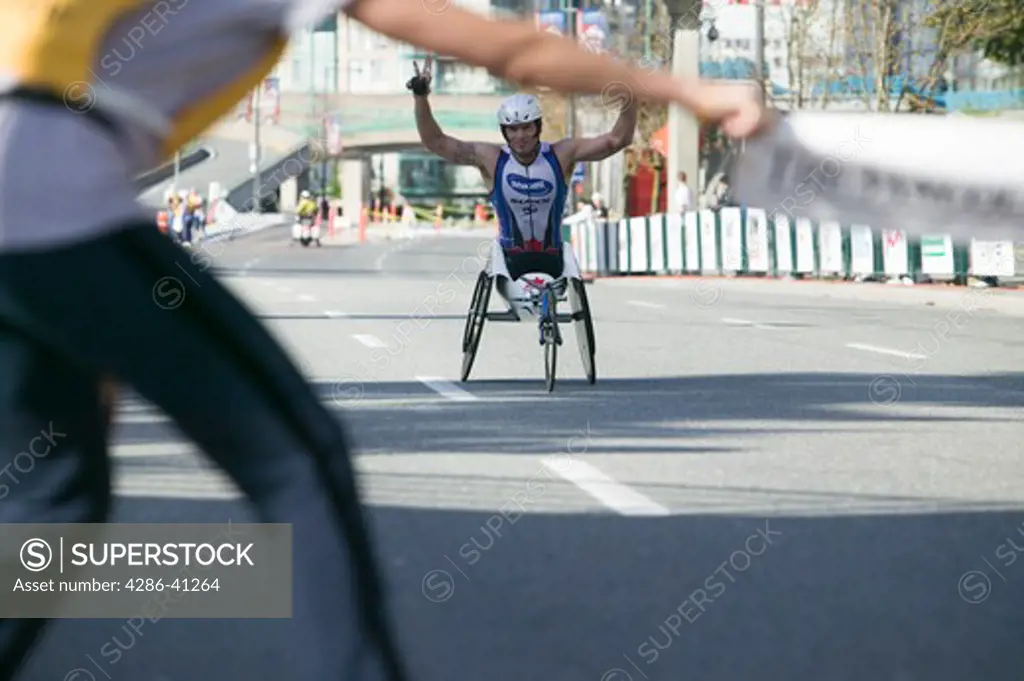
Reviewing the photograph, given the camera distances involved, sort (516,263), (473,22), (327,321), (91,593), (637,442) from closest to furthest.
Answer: (473,22) → (91,593) → (637,442) → (516,263) → (327,321)

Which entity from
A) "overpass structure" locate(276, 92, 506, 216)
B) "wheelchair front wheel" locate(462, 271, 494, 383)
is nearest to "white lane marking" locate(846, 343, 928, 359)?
"wheelchair front wheel" locate(462, 271, 494, 383)

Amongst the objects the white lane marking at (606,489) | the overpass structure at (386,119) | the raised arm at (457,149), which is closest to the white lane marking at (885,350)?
the raised arm at (457,149)

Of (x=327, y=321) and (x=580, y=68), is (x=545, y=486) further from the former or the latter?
(x=327, y=321)

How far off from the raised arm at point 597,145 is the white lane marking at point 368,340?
4.38 meters

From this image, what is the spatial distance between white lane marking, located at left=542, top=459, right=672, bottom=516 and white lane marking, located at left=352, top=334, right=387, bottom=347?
328 inches

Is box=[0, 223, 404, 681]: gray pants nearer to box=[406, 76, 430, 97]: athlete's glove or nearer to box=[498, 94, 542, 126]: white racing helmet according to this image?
box=[406, 76, 430, 97]: athlete's glove

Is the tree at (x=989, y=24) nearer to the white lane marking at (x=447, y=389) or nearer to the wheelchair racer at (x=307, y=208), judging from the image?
the white lane marking at (x=447, y=389)

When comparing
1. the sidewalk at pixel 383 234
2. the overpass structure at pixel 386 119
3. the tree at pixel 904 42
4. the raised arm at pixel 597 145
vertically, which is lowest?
the raised arm at pixel 597 145

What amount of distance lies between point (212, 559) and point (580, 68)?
153 inches

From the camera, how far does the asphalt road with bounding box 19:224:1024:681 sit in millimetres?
5242

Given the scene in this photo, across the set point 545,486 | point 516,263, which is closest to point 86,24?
point 545,486

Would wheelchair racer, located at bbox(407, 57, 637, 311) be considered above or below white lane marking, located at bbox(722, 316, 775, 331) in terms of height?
above

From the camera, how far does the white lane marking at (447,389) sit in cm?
1257

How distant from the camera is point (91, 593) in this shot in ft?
20.0
